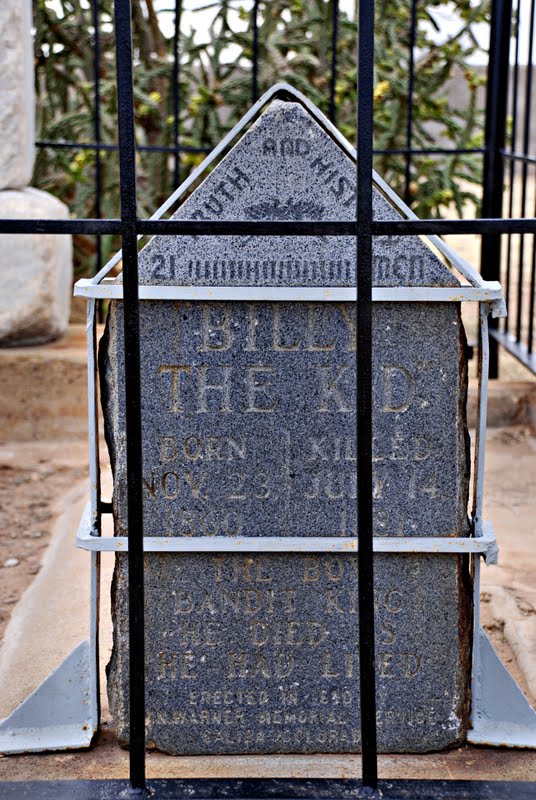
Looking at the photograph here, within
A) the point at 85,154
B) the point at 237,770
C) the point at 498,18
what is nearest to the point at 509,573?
the point at 237,770

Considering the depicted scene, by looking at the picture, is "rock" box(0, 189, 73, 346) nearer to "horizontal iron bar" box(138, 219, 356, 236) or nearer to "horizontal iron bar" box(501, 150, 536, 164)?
"horizontal iron bar" box(501, 150, 536, 164)

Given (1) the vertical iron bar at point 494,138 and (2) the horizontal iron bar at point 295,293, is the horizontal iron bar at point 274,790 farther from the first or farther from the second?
(1) the vertical iron bar at point 494,138

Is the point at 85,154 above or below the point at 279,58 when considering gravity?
below

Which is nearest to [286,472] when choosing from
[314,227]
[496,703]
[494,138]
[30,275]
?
[496,703]

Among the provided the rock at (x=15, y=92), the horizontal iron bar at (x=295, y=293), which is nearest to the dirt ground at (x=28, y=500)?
the rock at (x=15, y=92)

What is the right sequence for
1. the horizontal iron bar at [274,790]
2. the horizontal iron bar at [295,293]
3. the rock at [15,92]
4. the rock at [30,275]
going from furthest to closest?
the rock at [30,275] → the rock at [15,92] → the horizontal iron bar at [295,293] → the horizontal iron bar at [274,790]

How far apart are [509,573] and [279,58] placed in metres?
4.21

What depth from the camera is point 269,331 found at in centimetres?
220

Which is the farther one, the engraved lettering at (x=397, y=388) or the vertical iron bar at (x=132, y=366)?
the engraved lettering at (x=397, y=388)

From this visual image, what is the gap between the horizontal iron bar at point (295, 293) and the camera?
2.15 meters

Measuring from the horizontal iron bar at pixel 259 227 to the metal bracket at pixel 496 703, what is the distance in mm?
1177

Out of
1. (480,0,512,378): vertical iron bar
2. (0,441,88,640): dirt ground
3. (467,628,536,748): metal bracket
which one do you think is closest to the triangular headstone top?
(467,628,536,748): metal bracket

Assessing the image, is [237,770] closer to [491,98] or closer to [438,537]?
[438,537]

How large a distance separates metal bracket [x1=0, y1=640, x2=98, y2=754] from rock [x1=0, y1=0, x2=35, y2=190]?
3.11 metres
